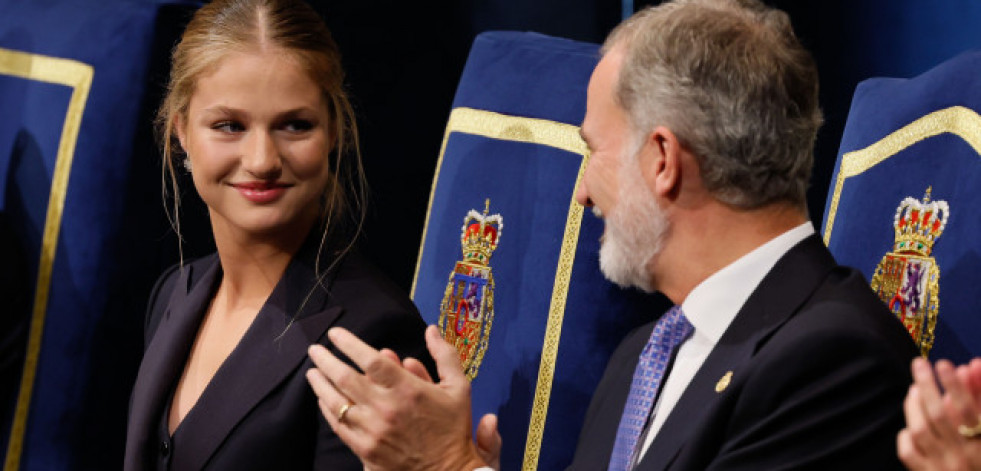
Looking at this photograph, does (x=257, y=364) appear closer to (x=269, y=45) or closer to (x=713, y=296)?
(x=269, y=45)

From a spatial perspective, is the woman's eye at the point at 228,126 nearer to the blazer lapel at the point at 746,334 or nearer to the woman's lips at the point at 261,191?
the woman's lips at the point at 261,191

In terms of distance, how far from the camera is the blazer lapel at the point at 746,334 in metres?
1.50

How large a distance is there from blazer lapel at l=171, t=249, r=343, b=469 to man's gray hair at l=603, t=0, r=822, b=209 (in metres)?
0.50

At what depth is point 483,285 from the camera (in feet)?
7.67

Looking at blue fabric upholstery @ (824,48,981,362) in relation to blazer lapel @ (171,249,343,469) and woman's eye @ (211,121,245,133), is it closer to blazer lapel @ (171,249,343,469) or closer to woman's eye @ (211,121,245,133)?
blazer lapel @ (171,249,343,469)

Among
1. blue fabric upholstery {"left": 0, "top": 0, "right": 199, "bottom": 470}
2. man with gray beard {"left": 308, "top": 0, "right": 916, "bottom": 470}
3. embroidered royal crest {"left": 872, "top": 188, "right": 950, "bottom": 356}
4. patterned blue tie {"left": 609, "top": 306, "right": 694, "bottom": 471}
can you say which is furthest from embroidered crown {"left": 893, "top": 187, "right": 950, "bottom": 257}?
blue fabric upholstery {"left": 0, "top": 0, "right": 199, "bottom": 470}

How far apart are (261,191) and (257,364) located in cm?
23

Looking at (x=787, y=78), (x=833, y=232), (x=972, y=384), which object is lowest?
(x=833, y=232)

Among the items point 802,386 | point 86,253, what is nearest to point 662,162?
point 802,386

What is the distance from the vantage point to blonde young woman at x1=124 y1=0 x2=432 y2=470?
1.75 metres

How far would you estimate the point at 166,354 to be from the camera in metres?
1.94

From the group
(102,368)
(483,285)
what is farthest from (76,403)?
(483,285)

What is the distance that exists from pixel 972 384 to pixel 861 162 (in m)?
0.91

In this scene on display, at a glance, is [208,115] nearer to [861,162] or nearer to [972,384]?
[861,162]
